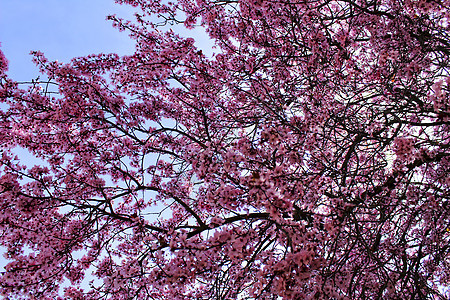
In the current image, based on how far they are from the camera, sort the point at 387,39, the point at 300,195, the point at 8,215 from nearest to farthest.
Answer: the point at 300,195
the point at 8,215
the point at 387,39

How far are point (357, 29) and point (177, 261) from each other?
6093 millimetres

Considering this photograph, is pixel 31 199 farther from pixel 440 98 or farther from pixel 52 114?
pixel 440 98

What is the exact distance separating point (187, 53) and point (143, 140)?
215 centimetres

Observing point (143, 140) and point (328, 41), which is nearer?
point (328, 41)

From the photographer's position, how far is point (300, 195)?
12.6 ft

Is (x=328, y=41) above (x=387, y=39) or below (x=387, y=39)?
→ above

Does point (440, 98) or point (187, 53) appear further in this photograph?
point (187, 53)

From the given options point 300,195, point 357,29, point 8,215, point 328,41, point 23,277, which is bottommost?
point 300,195

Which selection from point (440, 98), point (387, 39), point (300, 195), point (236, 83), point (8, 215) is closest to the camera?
point (440, 98)

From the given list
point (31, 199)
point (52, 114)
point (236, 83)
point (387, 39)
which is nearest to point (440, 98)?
point (387, 39)

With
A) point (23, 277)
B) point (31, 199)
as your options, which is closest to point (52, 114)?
point (31, 199)

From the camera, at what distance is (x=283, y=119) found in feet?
12.7

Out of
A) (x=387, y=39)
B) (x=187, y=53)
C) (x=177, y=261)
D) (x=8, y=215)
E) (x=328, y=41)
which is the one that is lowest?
(x=177, y=261)

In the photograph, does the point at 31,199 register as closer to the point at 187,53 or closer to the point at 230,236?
the point at 230,236
